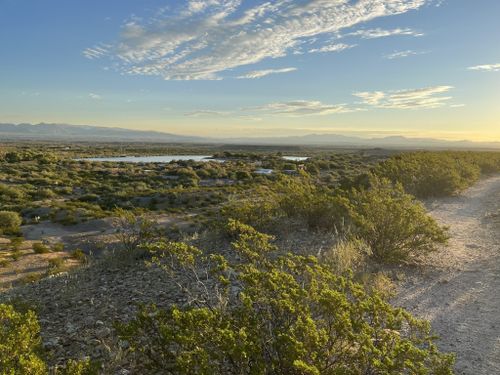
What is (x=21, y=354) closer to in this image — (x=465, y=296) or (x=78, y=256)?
(x=465, y=296)

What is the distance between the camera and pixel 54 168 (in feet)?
165

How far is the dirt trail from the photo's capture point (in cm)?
600

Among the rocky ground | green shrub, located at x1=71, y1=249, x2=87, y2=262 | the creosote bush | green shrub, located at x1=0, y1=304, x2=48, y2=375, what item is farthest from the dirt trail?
green shrub, located at x1=71, y1=249, x2=87, y2=262

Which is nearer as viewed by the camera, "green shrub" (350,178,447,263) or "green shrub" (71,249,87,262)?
"green shrub" (350,178,447,263)

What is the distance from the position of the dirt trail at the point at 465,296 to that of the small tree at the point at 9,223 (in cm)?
1818

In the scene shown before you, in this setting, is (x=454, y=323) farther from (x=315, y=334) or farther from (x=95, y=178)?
(x=95, y=178)

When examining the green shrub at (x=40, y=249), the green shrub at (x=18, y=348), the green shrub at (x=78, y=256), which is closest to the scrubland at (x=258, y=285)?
the green shrub at (x=18, y=348)

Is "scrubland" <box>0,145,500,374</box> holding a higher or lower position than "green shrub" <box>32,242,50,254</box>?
higher

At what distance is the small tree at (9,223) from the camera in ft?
63.7

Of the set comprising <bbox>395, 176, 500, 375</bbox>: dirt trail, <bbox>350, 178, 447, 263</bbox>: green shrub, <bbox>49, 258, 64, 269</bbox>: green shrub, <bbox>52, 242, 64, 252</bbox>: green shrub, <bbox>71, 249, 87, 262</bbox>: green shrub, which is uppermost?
<bbox>350, 178, 447, 263</bbox>: green shrub

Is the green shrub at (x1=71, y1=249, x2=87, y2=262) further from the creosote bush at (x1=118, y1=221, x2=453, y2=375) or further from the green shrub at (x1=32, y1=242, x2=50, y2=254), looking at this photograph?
the creosote bush at (x1=118, y1=221, x2=453, y2=375)

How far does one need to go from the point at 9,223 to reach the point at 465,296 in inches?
812

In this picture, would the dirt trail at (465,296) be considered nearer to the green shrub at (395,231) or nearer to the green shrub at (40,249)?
the green shrub at (395,231)

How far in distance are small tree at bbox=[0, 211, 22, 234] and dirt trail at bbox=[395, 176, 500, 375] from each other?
18.2 meters
